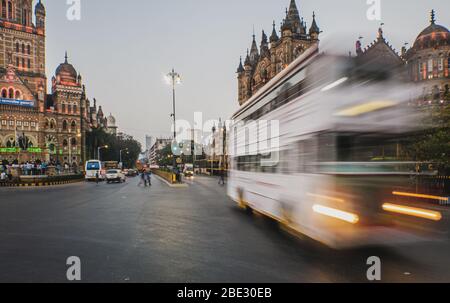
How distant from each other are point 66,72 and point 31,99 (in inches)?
650

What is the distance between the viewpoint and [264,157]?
8922 millimetres

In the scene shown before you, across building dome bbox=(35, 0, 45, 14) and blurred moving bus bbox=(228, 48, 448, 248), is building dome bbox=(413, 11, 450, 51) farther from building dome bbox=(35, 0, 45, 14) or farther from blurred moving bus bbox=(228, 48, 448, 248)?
building dome bbox=(35, 0, 45, 14)

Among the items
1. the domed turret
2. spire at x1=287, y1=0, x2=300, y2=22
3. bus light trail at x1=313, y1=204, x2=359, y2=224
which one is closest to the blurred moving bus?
bus light trail at x1=313, y1=204, x2=359, y2=224

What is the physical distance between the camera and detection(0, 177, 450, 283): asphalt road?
539 centimetres

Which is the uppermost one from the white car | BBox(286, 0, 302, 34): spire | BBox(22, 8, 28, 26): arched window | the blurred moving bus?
BBox(22, 8, 28, 26): arched window

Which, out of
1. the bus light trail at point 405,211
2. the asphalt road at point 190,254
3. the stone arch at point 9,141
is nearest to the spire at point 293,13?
the stone arch at point 9,141

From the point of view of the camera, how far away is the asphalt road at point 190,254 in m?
5.39

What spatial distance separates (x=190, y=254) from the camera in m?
6.60

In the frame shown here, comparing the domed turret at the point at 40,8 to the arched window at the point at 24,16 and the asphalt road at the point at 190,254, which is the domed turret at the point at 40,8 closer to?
the arched window at the point at 24,16

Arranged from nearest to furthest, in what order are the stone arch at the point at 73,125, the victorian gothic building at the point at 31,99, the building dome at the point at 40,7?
the victorian gothic building at the point at 31,99
the building dome at the point at 40,7
the stone arch at the point at 73,125

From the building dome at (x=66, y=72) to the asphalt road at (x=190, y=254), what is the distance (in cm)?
8821

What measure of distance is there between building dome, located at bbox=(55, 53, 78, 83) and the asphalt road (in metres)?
88.2
